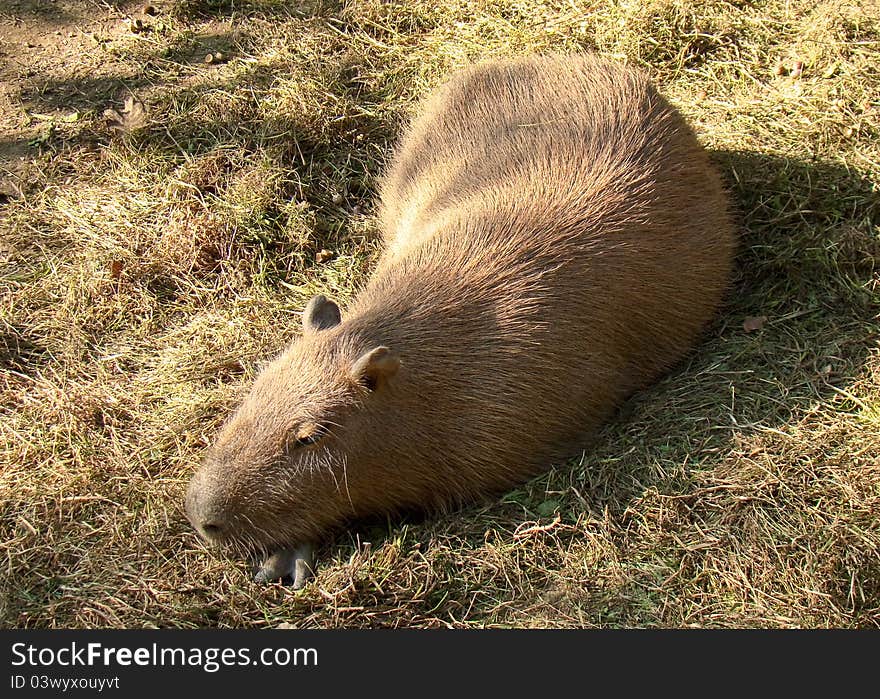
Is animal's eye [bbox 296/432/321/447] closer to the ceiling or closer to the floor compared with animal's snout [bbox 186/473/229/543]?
closer to the ceiling

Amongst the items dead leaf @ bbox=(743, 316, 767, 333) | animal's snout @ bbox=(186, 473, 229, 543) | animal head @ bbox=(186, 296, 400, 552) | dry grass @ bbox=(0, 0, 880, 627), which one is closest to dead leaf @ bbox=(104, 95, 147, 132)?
dry grass @ bbox=(0, 0, 880, 627)

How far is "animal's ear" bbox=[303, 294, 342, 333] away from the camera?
429 centimetres

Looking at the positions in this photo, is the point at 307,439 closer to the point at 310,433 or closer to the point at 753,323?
the point at 310,433

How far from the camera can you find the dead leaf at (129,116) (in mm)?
6312

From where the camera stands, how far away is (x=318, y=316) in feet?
14.1

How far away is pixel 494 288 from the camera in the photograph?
434cm

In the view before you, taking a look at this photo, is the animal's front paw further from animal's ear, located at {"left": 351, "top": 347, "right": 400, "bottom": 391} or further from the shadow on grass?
animal's ear, located at {"left": 351, "top": 347, "right": 400, "bottom": 391}

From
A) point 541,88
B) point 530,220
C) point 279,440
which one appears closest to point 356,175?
point 541,88

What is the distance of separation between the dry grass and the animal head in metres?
0.21

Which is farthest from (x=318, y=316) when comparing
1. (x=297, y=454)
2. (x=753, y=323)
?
(x=753, y=323)

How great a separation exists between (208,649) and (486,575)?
117cm

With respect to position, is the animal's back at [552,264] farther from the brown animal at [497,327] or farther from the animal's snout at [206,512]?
the animal's snout at [206,512]

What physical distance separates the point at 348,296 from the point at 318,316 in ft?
3.60

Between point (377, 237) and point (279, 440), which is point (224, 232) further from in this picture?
point (279, 440)
